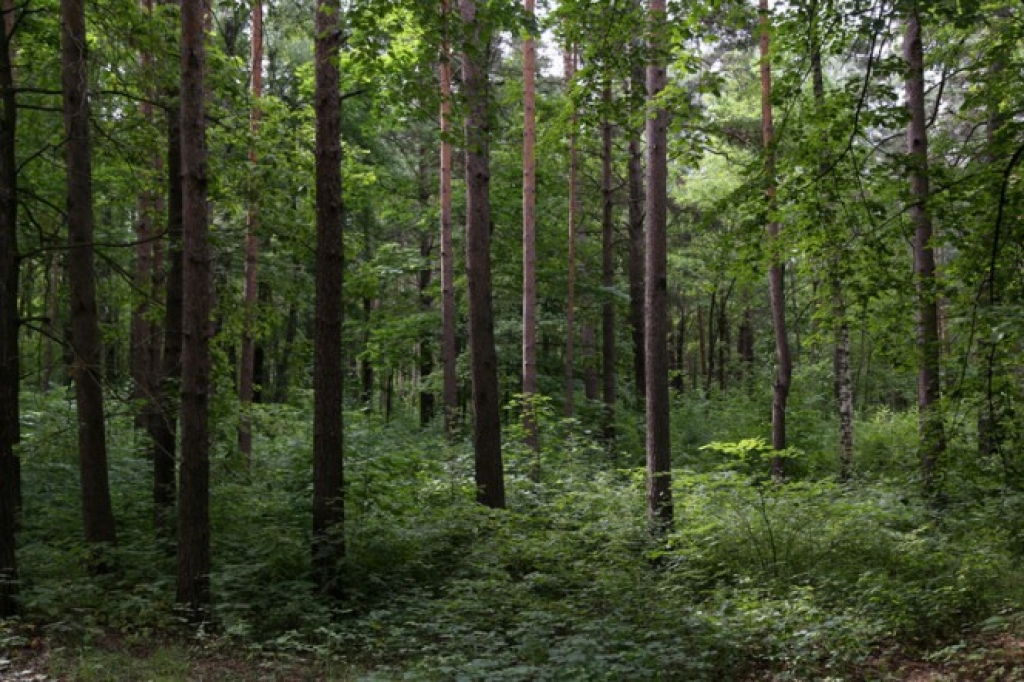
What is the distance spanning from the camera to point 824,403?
29.2 metres

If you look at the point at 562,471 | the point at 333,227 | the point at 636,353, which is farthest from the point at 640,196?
the point at 333,227

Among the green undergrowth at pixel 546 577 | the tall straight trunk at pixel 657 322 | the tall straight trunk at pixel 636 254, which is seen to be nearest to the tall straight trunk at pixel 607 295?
the tall straight trunk at pixel 636 254

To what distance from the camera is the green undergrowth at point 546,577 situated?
6496 millimetres

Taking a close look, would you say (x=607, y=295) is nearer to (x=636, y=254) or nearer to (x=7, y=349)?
(x=636, y=254)

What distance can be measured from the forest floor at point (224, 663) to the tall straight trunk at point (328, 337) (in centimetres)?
172

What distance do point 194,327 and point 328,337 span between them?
1.65m

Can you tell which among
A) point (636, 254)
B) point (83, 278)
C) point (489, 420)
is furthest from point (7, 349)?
point (636, 254)

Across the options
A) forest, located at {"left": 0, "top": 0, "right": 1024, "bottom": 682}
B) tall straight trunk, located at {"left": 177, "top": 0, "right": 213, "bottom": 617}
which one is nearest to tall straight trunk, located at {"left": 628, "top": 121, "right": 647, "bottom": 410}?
forest, located at {"left": 0, "top": 0, "right": 1024, "bottom": 682}

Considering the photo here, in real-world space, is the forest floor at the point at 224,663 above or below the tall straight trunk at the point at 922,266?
below

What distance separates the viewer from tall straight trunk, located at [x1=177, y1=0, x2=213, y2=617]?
7.14 metres

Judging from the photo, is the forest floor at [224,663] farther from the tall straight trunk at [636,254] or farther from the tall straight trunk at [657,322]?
the tall straight trunk at [636,254]

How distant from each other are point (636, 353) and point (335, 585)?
15.7 metres

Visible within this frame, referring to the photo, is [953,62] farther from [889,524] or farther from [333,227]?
[333,227]

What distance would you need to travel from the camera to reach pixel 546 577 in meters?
8.32
